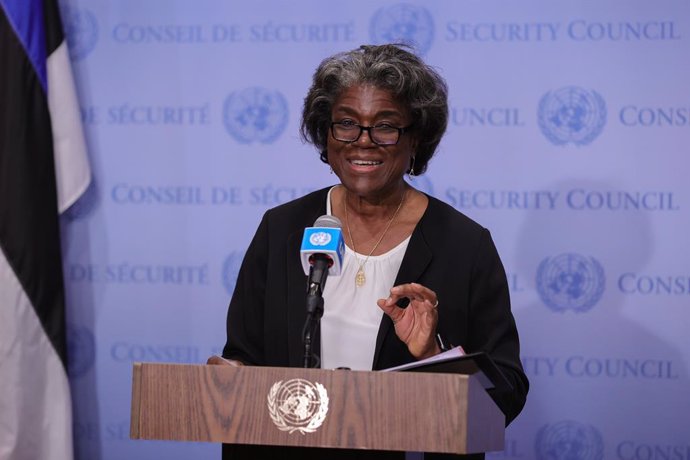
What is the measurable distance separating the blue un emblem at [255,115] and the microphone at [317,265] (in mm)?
2056

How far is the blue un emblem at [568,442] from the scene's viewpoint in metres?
3.77

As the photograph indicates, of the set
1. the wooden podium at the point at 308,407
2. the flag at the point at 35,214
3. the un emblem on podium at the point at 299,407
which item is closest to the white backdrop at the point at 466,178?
the flag at the point at 35,214

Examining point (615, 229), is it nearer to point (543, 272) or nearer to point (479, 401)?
point (543, 272)

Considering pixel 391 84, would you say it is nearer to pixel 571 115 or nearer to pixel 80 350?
Result: pixel 571 115

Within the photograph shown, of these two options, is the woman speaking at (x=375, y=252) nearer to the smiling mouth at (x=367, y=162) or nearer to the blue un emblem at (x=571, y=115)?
the smiling mouth at (x=367, y=162)

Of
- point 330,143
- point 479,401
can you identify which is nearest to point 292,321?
point 330,143

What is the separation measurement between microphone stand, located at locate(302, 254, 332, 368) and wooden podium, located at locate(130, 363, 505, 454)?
Result: 18 centimetres

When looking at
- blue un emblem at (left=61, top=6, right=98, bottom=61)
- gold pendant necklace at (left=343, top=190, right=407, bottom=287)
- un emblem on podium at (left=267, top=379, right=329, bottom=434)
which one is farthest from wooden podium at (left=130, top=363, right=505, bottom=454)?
blue un emblem at (left=61, top=6, right=98, bottom=61)

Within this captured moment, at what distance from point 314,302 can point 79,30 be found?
2.74m

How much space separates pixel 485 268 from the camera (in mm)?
2510

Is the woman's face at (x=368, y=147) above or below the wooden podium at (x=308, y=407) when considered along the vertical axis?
above

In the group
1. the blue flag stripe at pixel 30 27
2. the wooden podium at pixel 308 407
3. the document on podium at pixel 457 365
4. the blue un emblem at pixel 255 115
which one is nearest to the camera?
the wooden podium at pixel 308 407

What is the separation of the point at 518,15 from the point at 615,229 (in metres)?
0.96

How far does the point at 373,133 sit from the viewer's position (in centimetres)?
252
